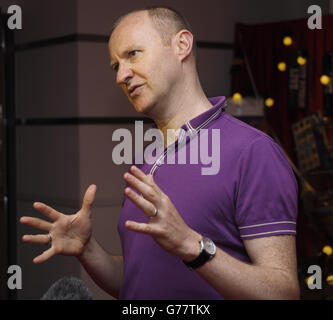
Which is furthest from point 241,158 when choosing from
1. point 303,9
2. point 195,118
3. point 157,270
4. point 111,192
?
point 303,9

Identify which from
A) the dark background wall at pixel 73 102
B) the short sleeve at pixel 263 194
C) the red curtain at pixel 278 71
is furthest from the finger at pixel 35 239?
the red curtain at pixel 278 71

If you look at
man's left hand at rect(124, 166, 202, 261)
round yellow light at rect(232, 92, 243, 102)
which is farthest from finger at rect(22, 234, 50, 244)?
round yellow light at rect(232, 92, 243, 102)

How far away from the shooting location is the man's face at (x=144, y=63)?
1.45m

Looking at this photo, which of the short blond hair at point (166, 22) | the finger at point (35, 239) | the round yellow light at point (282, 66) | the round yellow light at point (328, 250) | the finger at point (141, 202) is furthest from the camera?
the round yellow light at point (282, 66)

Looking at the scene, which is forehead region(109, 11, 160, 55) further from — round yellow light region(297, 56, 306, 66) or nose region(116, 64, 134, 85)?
round yellow light region(297, 56, 306, 66)

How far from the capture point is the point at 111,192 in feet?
12.5

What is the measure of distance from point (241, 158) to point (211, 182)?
0.08 meters

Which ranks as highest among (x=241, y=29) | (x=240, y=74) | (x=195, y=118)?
(x=241, y=29)

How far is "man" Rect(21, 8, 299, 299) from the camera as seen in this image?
1.20 meters

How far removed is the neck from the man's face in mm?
28

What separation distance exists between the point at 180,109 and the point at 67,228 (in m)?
0.39

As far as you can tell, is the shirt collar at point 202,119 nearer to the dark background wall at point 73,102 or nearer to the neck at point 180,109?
the neck at point 180,109

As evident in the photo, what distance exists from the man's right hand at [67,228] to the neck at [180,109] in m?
0.24
